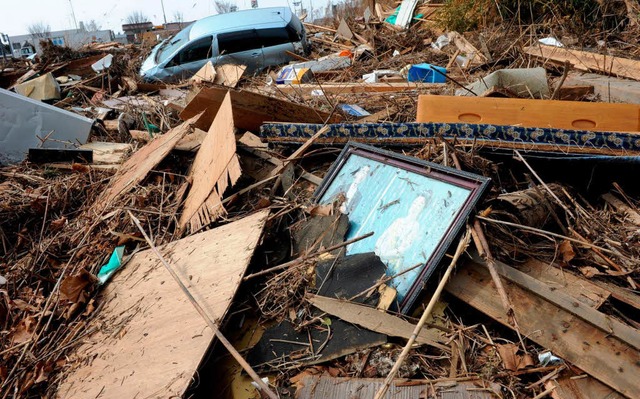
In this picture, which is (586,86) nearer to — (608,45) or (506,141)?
(506,141)

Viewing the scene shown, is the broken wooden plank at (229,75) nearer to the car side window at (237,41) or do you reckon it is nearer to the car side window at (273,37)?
the car side window at (237,41)

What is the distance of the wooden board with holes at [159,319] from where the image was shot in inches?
87.4

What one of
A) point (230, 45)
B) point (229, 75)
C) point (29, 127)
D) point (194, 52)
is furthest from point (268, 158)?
point (230, 45)

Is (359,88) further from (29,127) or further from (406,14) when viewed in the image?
(406,14)

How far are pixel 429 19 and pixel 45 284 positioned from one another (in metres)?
10.9

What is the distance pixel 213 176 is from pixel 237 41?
7.23 meters

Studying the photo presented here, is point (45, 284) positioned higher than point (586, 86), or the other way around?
point (586, 86)

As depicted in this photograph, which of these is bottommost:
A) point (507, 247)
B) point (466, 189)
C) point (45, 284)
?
point (45, 284)

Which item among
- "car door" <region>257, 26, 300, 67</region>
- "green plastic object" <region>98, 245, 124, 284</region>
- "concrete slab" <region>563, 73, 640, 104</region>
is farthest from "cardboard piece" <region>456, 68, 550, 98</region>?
"car door" <region>257, 26, 300, 67</region>

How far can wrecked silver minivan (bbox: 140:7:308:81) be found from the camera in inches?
373

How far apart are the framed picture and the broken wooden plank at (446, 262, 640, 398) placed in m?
0.22

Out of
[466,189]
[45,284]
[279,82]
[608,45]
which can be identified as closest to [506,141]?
[466,189]

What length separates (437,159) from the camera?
309 cm

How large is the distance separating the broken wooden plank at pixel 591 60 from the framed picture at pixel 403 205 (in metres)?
3.35
